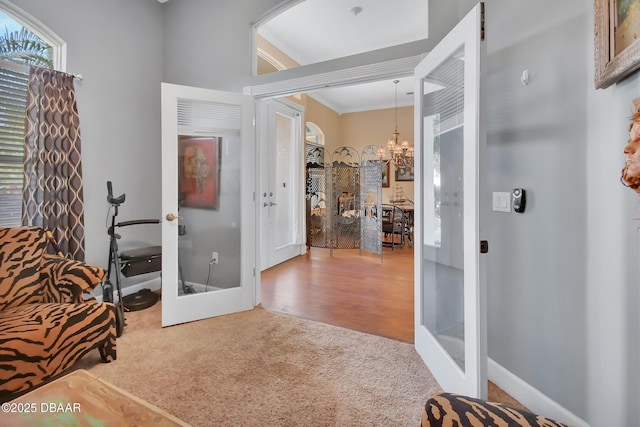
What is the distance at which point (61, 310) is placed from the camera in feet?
6.38

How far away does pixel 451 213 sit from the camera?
2.01 metres

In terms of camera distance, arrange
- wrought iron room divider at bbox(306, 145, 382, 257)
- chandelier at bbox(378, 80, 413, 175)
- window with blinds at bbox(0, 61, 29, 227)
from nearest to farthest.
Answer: window with blinds at bbox(0, 61, 29, 227), wrought iron room divider at bbox(306, 145, 382, 257), chandelier at bbox(378, 80, 413, 175)

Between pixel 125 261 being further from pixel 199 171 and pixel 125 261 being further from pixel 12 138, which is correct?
pixel 12 138

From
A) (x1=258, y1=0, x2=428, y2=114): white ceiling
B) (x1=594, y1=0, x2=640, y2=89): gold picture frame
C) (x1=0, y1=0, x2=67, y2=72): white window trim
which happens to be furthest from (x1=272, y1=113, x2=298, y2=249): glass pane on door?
(x1=594, y1=0, x2=640, y2=89): gold picture frame

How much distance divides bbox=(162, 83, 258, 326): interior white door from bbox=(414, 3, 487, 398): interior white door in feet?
5.43

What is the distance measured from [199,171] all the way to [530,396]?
10.0 ft

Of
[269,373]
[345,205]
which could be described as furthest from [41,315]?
[345,205]

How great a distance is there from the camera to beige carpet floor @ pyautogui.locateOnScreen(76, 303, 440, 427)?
1.71 m

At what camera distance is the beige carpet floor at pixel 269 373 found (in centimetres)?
171

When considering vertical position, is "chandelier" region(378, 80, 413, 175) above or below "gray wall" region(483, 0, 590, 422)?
above

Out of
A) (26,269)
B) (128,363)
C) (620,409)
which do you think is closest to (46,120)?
(26,269)

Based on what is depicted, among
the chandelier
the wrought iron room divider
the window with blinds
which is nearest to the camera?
the window with blinds

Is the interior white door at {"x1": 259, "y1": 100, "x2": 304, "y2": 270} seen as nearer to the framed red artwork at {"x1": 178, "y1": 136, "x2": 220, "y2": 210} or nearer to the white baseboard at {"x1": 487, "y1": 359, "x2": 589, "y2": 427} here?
the framed red artwork at {"x1": 178, "y1": 136, "x2": 220, "y2": 210}

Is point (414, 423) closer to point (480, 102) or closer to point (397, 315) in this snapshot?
point (397, 315)
